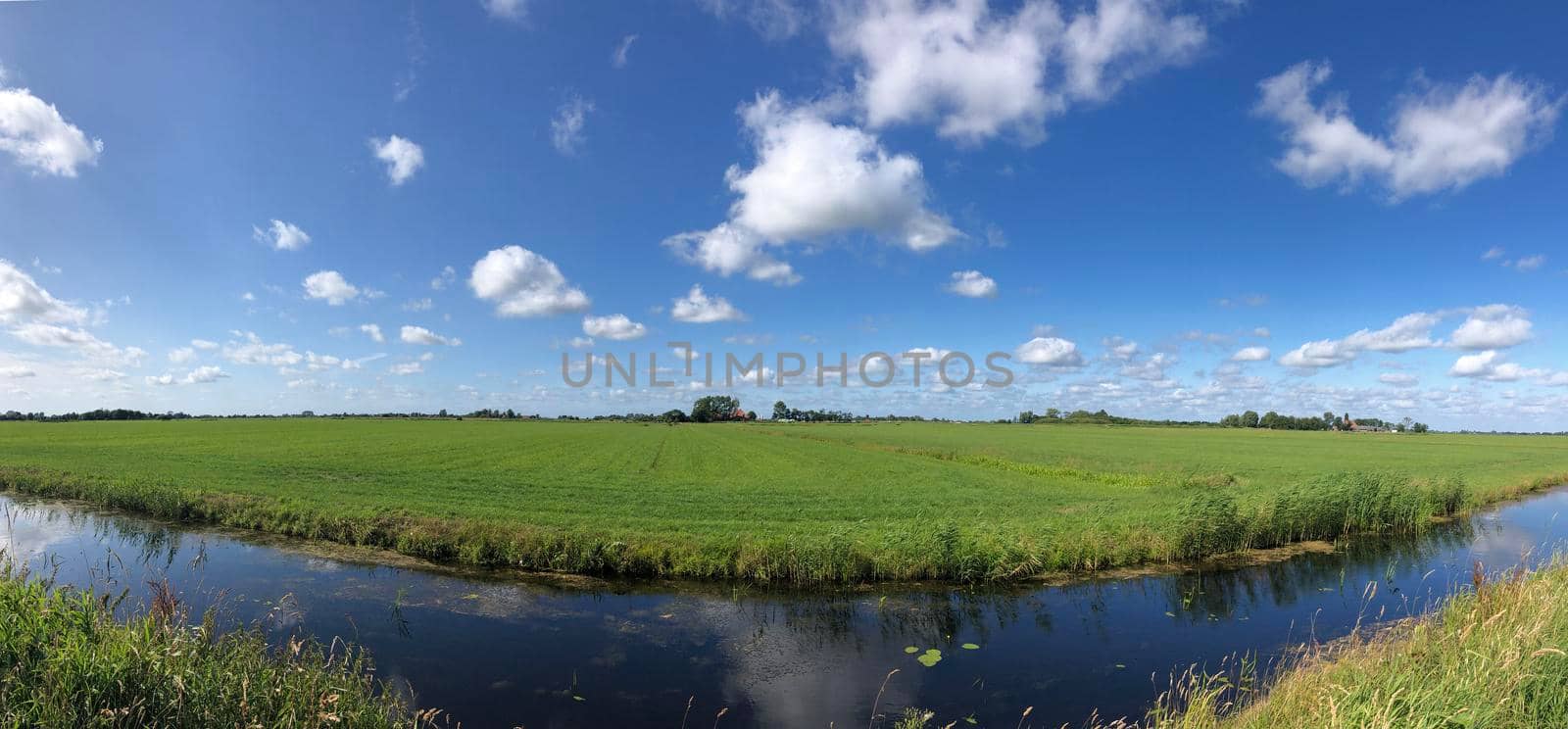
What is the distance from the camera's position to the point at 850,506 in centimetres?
2442

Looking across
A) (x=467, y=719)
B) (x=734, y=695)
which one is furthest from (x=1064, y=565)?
(x=467, y=719)

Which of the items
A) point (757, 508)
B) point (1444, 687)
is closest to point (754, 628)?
point (1444, 687)

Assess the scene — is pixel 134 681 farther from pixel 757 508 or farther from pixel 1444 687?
pixel 757 508

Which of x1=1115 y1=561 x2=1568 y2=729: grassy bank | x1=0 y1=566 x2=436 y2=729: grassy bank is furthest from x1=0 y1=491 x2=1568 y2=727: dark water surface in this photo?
x1=0 y1=566 x2=436 y2=729: grassy bank

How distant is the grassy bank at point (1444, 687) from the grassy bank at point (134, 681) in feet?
29.0

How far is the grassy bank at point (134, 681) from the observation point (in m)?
5.53

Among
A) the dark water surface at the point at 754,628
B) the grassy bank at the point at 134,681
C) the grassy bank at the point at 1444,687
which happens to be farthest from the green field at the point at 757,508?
the grassy bank at the point at 134,681

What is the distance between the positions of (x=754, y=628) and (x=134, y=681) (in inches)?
364

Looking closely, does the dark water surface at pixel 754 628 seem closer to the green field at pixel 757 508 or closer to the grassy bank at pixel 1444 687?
the green field at pixel 757 508

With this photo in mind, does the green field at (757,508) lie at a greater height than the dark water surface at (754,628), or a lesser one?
greater

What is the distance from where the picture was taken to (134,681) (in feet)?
19.6

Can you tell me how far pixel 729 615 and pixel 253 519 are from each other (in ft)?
59.4

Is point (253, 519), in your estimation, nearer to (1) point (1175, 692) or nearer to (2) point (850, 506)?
(2) point (850, 506)

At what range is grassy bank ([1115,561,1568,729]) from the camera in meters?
5.64
